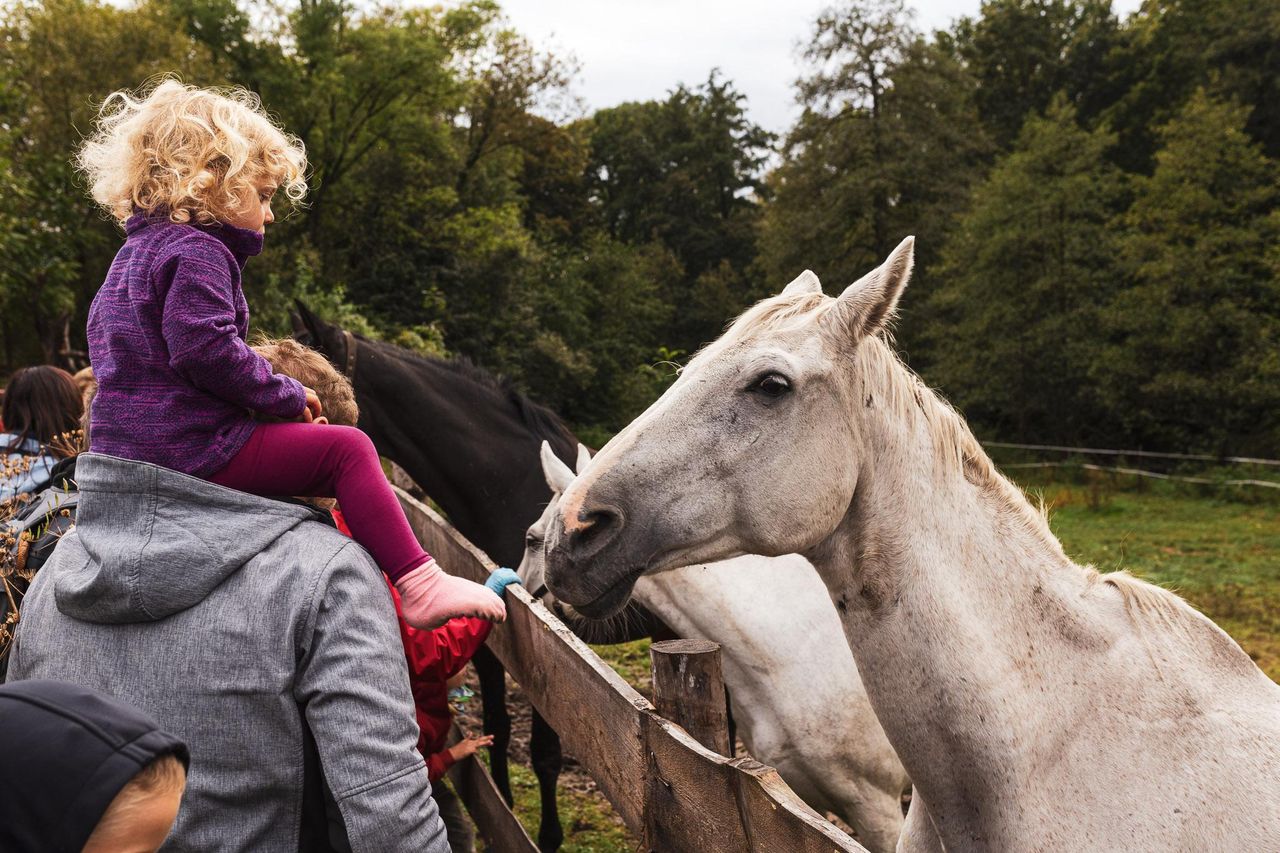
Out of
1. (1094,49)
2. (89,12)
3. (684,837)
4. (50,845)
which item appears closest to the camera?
(50,845)

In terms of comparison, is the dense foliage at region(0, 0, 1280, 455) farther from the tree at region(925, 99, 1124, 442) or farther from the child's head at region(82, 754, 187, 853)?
the child's head at region(82, 754, 187, 853)

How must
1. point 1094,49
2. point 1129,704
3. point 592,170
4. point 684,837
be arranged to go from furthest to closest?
1. point 592,170
2. point 1094,49
3. point 684,837
4. point 1129,704

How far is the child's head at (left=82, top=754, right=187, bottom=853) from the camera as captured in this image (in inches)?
40.8

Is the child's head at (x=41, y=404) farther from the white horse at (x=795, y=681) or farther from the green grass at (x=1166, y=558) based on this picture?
the green grass at (x=1166, y=558)

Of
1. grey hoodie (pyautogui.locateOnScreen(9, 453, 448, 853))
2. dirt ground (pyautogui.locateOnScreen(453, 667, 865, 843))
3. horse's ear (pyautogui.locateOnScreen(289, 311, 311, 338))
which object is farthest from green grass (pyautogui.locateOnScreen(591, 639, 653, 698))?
grey hoodie (pyautogui.locateOnScreen(9, 453, 448, 853))

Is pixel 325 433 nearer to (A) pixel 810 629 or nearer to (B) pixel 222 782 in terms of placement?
(B) pixel 222 782

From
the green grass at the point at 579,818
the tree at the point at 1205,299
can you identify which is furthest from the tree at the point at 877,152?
the green grass at the point at 579,818

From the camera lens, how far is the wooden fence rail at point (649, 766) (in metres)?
1.47

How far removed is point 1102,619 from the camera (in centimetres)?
181

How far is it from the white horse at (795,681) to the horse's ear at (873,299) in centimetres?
138

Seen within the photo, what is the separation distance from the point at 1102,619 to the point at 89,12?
22.8 metres

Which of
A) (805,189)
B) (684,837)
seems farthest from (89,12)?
(684,837)

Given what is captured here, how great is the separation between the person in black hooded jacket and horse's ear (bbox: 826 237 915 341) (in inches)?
56.8

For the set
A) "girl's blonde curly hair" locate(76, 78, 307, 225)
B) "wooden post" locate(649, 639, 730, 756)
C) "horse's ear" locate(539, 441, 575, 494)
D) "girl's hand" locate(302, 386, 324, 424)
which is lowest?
"wooden post" locate(649, 639, 730, 756)
